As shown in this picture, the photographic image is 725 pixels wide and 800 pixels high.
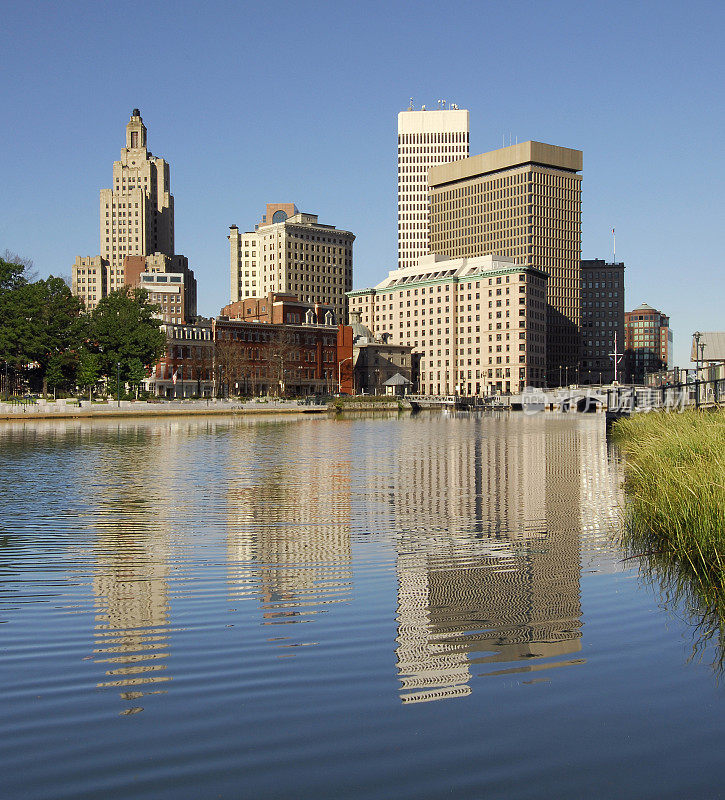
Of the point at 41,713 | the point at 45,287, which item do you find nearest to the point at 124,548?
the point at 41,713

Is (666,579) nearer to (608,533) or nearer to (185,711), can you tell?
(608,533)

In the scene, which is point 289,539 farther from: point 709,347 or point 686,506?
point 709,347

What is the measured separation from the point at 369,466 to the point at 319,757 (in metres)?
33.8

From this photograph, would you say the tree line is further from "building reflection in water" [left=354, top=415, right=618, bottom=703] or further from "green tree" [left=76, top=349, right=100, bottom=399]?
"building reflection in water" [left=354, top=415, right=618, bottom=703]

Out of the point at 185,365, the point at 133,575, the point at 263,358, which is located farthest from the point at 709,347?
the point at 263,358

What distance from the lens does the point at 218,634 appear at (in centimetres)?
1120

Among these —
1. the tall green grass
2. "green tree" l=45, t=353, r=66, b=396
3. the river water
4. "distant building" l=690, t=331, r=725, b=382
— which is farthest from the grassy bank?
"green tree" l=45, t=353, r=66, b=396

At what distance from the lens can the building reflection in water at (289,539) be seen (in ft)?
44.5

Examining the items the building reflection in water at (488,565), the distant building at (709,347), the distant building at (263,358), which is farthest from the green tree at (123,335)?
the building reflection in water at (488,565)

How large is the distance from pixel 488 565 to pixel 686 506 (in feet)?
13.2

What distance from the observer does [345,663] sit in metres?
9.98

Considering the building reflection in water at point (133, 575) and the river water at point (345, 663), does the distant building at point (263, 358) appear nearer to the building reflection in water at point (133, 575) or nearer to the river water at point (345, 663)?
the building reflection in water at point (133, 575)

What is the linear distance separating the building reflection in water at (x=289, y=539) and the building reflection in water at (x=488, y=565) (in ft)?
4.35

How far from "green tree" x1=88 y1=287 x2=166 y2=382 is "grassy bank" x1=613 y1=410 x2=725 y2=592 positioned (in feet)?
362
